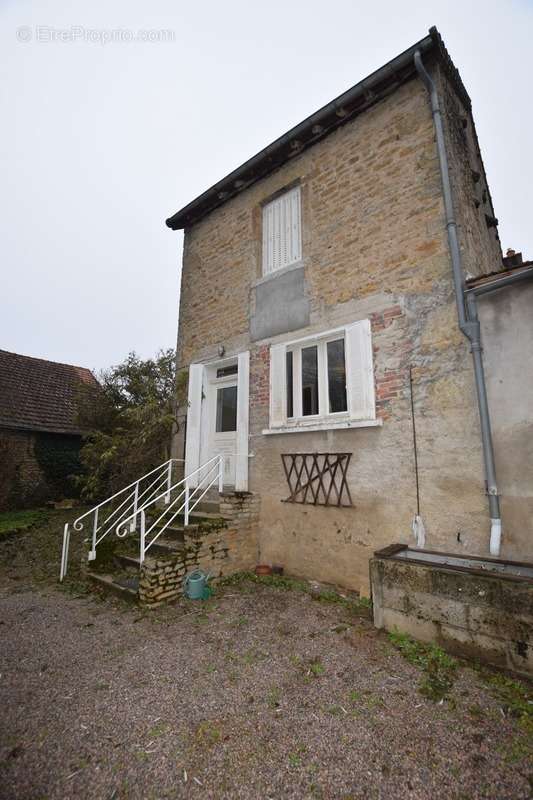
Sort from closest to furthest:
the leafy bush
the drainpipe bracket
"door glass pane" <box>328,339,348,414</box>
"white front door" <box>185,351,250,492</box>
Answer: the drainpipe bracket
"door glass pane" <box>328,339,348,414</box>
"white front door" <box>185,351,250,492</box>
the leafy bush

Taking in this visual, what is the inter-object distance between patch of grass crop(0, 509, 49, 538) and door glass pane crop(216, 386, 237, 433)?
6.36 m

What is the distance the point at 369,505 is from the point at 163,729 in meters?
3.27

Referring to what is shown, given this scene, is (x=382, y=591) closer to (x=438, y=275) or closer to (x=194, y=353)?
(x=438, y=275)

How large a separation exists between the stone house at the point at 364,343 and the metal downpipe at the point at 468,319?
2 centimetres

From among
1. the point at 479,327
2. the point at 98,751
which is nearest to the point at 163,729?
the point at 98,751

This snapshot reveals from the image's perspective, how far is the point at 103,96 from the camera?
31.4 feet

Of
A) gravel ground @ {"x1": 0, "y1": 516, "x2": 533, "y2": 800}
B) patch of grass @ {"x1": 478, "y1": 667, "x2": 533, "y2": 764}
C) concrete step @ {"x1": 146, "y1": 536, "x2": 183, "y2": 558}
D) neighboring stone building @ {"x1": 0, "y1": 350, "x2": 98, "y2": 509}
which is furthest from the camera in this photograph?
neighboring stone building @ {"x1": 0, "y1": 350, "x2": 98, "y2": 509}

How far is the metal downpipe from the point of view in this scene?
382cm

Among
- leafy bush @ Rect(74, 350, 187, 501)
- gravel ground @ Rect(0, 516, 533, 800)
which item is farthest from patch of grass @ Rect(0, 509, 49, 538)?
gravel ground @ Rect(0, 516, 533, 800)

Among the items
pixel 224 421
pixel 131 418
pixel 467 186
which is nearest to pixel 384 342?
pixel 467 186

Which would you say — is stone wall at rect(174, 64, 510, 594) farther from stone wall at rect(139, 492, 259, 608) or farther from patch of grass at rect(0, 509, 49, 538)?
patch of grass at rect(0, 509, 49, 538)

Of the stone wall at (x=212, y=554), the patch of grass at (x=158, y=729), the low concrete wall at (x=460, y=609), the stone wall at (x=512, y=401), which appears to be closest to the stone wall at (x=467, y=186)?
the stone wall at (x=512, y=401)

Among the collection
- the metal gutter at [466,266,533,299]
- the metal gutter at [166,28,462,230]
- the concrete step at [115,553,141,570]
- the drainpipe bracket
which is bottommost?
the concrete step at [115,553,141,570]

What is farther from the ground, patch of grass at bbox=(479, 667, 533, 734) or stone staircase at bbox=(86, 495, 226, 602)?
stone staircase at bbox=(86, 495, 226, 602)
